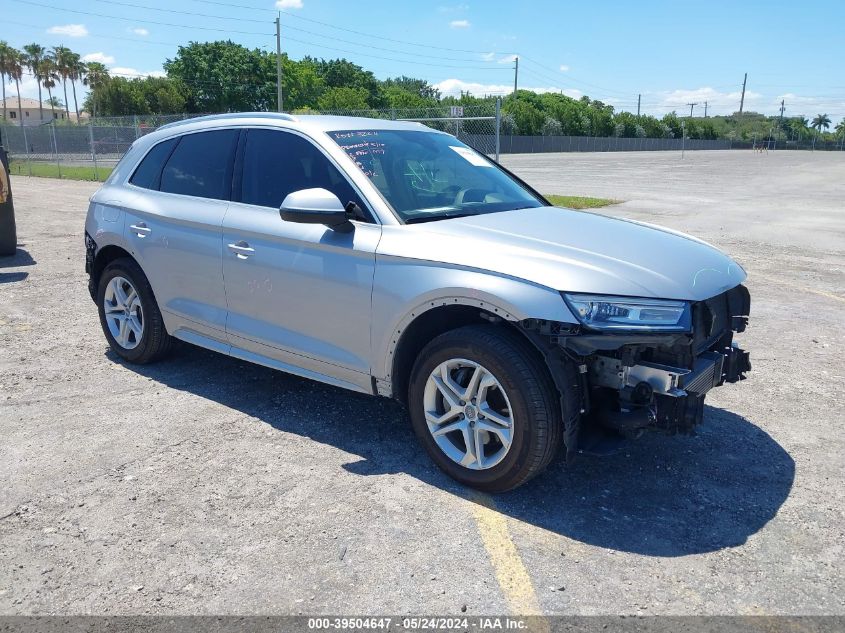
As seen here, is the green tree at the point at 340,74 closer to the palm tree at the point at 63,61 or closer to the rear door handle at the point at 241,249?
the palm tree at the point at 63,61

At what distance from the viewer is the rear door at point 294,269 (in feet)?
12.6

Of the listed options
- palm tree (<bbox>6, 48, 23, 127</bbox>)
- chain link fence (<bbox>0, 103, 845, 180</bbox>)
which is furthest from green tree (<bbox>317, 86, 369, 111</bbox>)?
palm tree (<bbox>6, 48, 23, 127</bbox>)

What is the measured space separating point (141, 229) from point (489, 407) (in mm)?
2984

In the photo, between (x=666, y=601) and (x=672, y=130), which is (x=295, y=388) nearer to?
(x=666, y=601)

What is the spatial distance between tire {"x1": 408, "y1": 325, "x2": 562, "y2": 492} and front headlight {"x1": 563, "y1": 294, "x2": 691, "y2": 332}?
1.10 ft

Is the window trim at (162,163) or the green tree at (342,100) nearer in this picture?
the window trim at (162,163)

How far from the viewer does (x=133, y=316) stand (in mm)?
5387

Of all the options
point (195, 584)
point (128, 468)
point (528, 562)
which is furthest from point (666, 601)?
point (128, 468)

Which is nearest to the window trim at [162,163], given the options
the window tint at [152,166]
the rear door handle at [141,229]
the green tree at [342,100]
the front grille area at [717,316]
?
the window tint at [152,166]

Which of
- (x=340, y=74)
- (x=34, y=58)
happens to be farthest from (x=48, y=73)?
(x=340, y=74)

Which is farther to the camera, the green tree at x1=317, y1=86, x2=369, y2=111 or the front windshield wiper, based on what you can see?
the green tree at x1=317, y1=86, x2=369, y2=111

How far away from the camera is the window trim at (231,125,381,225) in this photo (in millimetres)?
3859

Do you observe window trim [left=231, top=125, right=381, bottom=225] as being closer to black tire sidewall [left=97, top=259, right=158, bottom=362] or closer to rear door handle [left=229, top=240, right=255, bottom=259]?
rear door handle [left=229, top=240, right=255, bottom=259]

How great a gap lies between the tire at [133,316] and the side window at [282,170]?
1286mm
